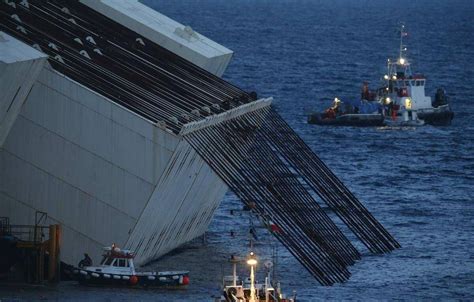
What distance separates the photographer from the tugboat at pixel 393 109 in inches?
6560

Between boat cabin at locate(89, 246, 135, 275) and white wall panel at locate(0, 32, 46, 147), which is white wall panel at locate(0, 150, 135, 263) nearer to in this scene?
boat cabin at locate(89, 246, 135, 275)

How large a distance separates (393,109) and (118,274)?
262ft

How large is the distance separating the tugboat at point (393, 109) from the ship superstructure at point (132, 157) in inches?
2408

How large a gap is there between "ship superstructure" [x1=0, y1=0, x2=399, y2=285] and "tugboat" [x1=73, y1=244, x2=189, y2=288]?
1620 millimetres

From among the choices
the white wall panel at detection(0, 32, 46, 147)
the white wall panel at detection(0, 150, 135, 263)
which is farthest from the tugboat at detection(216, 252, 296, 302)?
the white wall panel at detection(0, 32, 46, 147)

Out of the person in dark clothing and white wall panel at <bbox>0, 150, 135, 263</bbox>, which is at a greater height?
white wall panel at <bbox>0, 150, 135, 263</bbox>

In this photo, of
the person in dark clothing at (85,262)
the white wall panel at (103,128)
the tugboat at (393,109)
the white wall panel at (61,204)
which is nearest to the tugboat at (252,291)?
the white wall panel at (103,128)

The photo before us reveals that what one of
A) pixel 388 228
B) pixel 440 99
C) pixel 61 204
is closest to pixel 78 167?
pixel 61 204

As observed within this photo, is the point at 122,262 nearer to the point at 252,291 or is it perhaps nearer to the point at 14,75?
the point at 14,75

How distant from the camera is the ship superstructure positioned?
9150 cm

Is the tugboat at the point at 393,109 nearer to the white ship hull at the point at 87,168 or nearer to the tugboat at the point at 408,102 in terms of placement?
the tugboat at the point at 408,102

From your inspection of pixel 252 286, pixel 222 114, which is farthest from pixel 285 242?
pixel 252 286

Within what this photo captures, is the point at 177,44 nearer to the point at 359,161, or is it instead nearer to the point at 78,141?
the point at 78,141

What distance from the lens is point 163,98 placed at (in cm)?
9819
